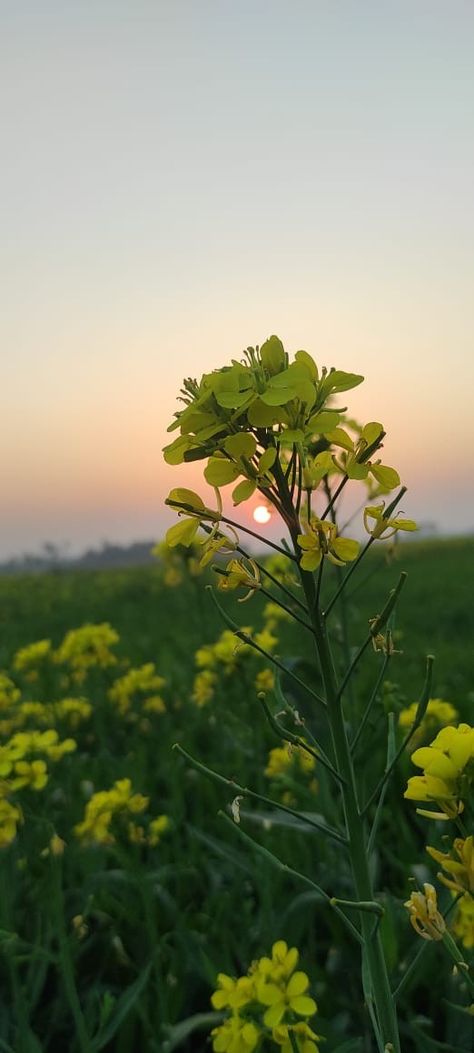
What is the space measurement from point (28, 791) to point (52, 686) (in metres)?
3.05

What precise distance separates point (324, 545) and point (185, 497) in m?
0.24

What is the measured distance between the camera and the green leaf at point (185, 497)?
120cm

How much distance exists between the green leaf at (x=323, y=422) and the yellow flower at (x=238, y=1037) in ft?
4.12

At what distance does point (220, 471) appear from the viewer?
112cm

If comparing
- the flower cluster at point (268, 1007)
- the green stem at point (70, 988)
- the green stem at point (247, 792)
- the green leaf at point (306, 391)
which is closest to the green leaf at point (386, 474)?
the green leaf at point (306, 391)

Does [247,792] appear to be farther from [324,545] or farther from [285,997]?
[285,997]

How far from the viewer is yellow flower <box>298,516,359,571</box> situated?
1.10 meters

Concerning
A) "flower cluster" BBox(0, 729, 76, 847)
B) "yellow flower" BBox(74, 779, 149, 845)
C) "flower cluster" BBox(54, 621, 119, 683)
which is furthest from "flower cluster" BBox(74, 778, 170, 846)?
"flower cluster" BBox(54, 621, 119, 683)

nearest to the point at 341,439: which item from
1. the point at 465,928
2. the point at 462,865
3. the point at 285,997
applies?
the point at 462,865

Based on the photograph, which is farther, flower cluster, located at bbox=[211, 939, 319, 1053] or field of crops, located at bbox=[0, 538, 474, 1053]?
field of crops, located at bbox=[0, 538, 474, 1053]

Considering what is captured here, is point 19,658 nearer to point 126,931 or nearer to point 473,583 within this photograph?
point 126,931

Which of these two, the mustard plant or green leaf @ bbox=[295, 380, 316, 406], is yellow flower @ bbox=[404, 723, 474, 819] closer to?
the mustard plant

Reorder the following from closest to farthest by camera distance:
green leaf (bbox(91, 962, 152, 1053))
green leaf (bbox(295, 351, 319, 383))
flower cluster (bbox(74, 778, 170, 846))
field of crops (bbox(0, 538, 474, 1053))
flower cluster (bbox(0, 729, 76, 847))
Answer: green leaf (bbox(295, 351, 319, 383)), green leaf (bbox(91, 962, 152, 1053)), field of crops (bbox(0, 538, 474, 1053)), flower cluster (bbox(0, 729, 76, 847)), flower cluster (bbox(74, 778, 170, 846))

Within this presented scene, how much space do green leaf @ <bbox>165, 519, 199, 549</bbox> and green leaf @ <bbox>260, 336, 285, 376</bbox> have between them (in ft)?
0.86
